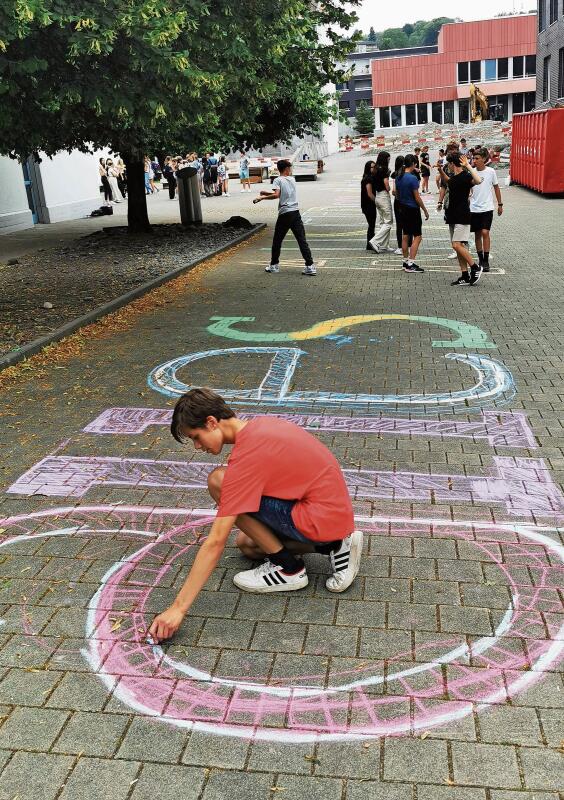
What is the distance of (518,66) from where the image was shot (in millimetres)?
68438

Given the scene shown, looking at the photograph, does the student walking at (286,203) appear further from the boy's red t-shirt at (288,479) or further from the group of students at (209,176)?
the group of students at (209,176)

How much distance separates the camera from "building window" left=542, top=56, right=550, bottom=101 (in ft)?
122

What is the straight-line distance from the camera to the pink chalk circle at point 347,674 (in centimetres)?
303

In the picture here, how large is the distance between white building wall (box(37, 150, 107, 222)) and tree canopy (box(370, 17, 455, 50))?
133528 mm

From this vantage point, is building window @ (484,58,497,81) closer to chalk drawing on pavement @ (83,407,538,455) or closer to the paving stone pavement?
the paving stone pavement

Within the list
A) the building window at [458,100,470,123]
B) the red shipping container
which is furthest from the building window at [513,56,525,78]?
the red shipping container

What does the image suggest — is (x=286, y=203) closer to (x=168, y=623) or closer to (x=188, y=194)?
(x=188, y=194)

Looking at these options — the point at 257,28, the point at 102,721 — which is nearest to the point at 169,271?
the point at 257,28

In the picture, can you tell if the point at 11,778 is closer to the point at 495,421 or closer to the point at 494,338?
the point at 495,421

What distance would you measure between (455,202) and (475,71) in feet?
219

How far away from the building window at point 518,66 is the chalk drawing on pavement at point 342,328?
225ft

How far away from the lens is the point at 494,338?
27.9ft

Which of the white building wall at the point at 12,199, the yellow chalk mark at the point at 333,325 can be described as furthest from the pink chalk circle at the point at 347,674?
the white building wall at the point at 12,199

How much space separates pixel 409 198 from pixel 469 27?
64.9 meters
